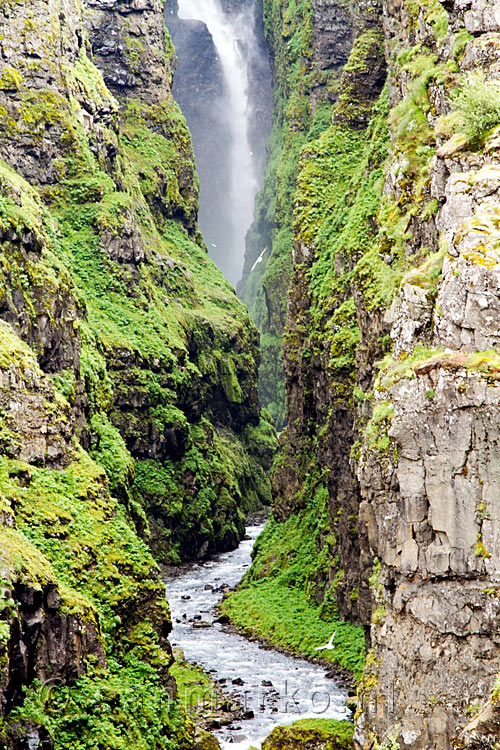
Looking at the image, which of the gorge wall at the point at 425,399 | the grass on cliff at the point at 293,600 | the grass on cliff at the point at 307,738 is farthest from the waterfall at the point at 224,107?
the grass on cliff at the point at 307,738

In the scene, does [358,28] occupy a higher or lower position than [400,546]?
higher

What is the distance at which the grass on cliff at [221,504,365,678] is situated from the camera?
4547cm

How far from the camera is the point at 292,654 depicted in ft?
152

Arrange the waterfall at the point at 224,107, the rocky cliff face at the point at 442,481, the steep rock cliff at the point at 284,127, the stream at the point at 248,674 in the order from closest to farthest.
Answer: the rocky cliff face at the point at 442,481, the stream at the point at 248,674, the steep rock cliff at the point at 284,127, the waterfall at the point at 224,107

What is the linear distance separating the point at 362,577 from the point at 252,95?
517ft

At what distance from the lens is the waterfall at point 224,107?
17850 cm

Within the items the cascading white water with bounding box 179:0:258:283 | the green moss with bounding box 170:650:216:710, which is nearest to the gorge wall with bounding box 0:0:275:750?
the green moss with bounding box 170:650:216:710

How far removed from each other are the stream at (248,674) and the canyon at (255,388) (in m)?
1.66

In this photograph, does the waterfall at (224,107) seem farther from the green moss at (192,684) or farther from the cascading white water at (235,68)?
the green moss at (192,684)

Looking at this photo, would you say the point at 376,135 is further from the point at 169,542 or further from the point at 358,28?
the point at 169,542

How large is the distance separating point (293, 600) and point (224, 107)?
148 m

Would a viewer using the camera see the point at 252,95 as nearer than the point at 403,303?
No

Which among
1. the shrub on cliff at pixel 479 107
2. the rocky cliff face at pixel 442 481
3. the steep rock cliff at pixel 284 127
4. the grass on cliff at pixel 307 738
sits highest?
the steep rock cliff at pixel 284 127

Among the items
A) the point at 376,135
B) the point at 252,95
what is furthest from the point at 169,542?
the point at 252,95
